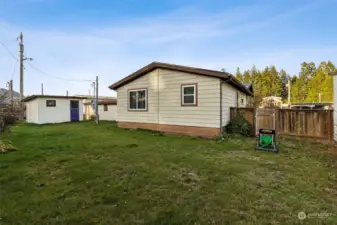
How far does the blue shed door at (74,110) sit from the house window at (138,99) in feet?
32.7

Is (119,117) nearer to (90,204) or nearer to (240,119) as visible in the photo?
(240,119)

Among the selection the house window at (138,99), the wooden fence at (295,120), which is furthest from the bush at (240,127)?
the house window at (138,99)

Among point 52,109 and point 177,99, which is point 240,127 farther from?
point 52,109

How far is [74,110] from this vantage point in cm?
1947

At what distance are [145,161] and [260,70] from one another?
50.0 meters

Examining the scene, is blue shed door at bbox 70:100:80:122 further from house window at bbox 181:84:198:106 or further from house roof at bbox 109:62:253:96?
house window at bbox 181:84:198:106

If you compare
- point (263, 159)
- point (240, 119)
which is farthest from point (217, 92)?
point (263, 159)

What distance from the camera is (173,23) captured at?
534 inches

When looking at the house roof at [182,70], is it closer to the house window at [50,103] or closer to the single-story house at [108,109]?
the single-story house at [108,109]

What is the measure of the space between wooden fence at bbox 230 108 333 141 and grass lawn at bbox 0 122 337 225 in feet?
6.68

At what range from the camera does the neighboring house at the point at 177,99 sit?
8969 mm

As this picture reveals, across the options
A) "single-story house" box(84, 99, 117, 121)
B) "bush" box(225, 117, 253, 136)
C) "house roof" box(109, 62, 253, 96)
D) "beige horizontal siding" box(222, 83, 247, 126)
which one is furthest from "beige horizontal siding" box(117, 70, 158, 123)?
"single-story house" box(84, 99, 117, 121)

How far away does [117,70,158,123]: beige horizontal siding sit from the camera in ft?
35.8

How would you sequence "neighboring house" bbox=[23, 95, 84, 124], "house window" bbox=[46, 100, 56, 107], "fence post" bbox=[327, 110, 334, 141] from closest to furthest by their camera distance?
1. "fence post" bbox=[327, 110, 334, 141]
2. "neighboring house" bbox=[23, 95, 84, 124]
3. "house window" bbox=[46, 100, 56, 107]
